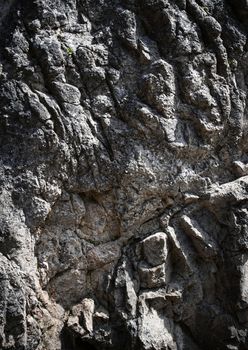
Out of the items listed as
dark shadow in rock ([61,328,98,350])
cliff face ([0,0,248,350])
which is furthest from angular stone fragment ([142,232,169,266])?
dark shadow in rock ([61,328,98,350])

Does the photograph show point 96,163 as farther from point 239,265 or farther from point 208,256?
point 239,265

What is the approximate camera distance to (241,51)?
409 centimetres

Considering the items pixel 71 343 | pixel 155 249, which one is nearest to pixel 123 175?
pixel 155 249

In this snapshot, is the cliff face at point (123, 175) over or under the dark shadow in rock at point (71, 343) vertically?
over

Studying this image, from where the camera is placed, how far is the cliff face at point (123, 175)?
3.64m

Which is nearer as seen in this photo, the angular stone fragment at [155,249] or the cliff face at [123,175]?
the cliff face at [123,175]

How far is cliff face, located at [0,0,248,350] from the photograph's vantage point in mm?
3641

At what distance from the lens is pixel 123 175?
3.76 meters

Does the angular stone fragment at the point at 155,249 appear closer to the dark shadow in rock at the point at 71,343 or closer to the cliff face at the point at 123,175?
the cliff face at the point at 123,175

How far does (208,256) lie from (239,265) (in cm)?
27

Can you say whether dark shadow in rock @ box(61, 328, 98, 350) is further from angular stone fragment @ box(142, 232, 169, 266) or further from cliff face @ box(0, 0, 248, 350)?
angular stone fragment @ box(142, 232, 169, 266)

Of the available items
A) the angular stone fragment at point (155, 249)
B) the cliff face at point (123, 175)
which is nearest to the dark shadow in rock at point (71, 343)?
the cliff face at point (123, 175)

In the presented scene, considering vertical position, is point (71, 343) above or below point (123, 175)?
below

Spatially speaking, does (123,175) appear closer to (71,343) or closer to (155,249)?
(155,249)
